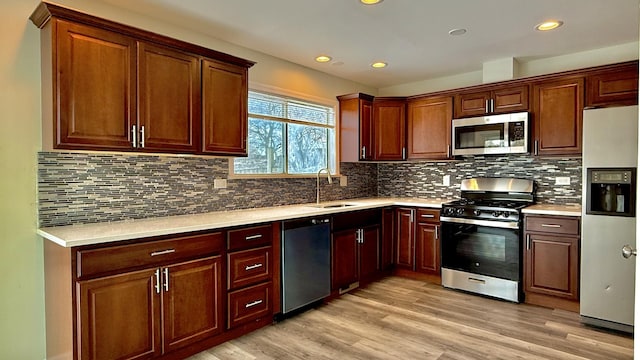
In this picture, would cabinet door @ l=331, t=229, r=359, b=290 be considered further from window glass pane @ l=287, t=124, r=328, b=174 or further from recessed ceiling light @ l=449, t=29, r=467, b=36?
recessed ceiling light @ l=449, t=29, r=467, b=36

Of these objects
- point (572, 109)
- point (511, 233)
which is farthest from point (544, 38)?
point (511, 233)

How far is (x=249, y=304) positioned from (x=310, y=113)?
2.36 m

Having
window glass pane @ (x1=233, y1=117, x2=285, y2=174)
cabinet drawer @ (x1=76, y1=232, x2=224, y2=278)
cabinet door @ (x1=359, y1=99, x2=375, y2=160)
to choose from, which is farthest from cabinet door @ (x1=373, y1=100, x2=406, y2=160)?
cabinet drawer @ (x1=76, y1=232, x2=224, y2=278)

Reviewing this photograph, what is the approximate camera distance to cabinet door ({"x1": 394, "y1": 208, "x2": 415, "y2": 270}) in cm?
439

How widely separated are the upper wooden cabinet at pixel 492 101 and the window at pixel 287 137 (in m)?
1.52

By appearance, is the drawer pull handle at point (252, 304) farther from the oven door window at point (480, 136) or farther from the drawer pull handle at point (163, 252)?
the oven door window at point (480, 136)

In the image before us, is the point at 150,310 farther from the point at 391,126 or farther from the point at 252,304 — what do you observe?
the point at 391,126

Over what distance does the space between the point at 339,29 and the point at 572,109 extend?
91.7 inches

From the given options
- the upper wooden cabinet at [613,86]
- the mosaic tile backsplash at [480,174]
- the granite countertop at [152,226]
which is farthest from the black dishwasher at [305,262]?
the upper wooden cabinet at [613,86]

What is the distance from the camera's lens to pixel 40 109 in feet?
7.95

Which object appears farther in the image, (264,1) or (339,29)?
(339,29)

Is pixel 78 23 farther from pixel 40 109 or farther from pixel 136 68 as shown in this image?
pixel 40 109

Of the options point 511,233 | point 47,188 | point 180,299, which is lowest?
point 180,299

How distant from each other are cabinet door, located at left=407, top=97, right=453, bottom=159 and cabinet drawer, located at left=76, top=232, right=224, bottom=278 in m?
2.82
